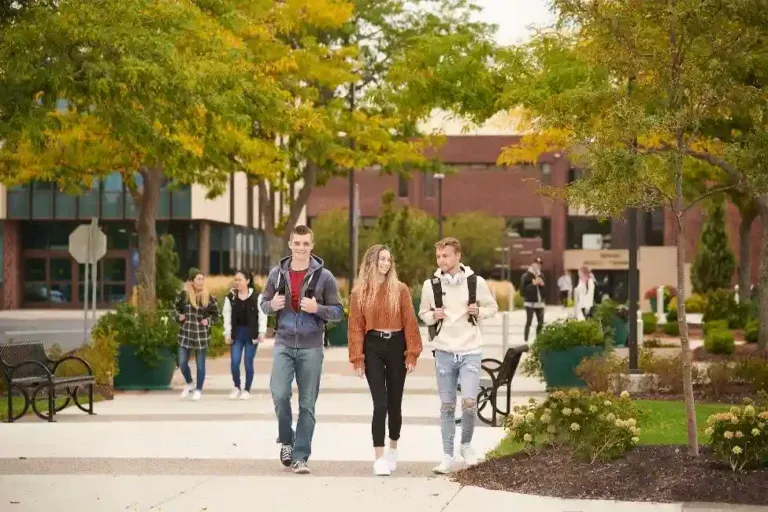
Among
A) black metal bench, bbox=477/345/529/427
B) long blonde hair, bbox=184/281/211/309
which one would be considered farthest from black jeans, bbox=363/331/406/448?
long blonde hair, bbox=184/281/211/309

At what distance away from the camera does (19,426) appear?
1706 cm

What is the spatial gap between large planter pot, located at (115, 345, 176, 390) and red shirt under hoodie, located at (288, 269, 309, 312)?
1057 centimetres

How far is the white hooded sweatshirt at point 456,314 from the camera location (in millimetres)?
13133

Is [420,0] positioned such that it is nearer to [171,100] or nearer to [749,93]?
[171,100]

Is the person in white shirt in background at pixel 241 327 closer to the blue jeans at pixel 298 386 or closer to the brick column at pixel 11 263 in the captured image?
the blue jeans at pixel 298 386

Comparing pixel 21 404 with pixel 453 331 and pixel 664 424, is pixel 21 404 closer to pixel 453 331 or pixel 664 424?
pixel 664 424

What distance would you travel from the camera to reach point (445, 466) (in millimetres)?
12883

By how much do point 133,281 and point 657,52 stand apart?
67.2 metres

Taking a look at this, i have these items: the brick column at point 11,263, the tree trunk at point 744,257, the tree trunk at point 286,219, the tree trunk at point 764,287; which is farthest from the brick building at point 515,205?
the tree trunk at point 764,287

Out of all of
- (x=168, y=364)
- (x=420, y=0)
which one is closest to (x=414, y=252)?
(x=420, y=0)

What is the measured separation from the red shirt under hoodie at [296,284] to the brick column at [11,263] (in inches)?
2647

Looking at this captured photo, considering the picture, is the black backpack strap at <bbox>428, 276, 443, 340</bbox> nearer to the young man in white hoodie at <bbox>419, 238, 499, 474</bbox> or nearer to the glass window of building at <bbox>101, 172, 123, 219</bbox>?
the young man in white hoodie at <bbox>419, 238, 499, 474</bbox>

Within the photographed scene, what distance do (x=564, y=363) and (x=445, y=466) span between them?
9.38m

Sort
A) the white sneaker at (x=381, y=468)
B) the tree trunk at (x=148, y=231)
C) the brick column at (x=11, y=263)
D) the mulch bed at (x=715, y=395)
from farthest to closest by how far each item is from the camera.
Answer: the brick column at (x=11, y=263), the tree trunk at (x=148, y=231), the mulch bed at (x=715, y=395), the white sneaker at (x=381, y=468)
